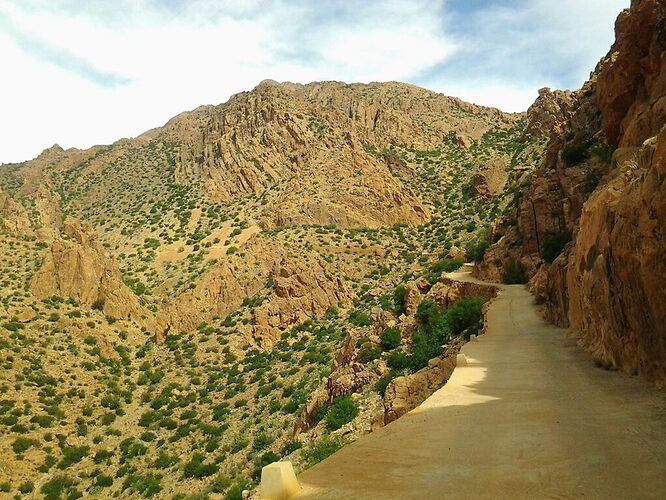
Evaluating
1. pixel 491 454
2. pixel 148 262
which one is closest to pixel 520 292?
pixel 491 454

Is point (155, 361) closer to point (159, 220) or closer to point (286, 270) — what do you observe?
point (286, 270)

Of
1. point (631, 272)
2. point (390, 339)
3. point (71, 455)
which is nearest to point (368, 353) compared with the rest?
point (390, 339)

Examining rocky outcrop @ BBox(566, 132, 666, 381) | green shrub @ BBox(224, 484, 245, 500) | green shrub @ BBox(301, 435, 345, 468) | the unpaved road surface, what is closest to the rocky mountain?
rocky outcrop @ BBox(566, 132, 666, 381)

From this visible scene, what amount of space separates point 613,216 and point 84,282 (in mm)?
36171

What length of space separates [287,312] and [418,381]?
949 inches

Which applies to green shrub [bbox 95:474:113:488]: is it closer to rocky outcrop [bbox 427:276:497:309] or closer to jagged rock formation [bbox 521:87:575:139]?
rocky outcrop [bbox 427:276:497:309]

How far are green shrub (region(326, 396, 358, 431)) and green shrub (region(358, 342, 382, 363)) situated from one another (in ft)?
13.3

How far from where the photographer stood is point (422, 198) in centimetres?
7244

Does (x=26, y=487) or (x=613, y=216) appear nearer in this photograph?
(x=613, y=216)

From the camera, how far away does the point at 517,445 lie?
7.15m

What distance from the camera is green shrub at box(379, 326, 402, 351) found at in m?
20.9

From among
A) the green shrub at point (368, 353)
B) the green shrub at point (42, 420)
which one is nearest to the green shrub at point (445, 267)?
the green shrub at point (368, 353)

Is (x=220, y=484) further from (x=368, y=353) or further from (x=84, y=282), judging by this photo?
(x=84, y=282)

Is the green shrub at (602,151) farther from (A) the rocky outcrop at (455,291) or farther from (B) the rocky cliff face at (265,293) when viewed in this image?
(B) the rocky cliff face at (265,293)
